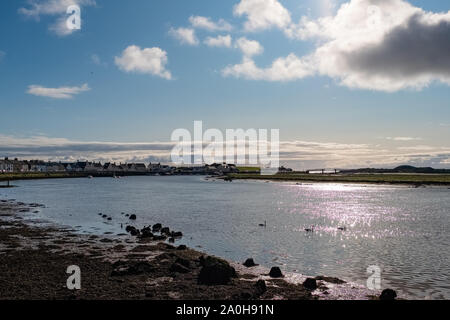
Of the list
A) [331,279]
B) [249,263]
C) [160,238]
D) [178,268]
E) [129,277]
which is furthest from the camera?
[160,238]

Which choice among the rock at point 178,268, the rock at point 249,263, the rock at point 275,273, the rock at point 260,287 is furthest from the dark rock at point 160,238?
the rock at point 260,287

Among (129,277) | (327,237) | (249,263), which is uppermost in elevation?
(129,277)

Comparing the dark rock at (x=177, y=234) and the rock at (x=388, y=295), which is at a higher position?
the rock at (x=388, y=295)

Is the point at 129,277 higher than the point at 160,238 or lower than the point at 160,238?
higher

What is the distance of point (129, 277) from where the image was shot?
2456 cm

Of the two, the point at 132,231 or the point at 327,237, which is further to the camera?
the point at 132,231

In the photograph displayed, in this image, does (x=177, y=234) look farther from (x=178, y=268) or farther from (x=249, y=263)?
(x=178, y=268)

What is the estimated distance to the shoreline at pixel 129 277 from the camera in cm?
2108

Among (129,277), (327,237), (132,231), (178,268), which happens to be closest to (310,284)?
(178,268)

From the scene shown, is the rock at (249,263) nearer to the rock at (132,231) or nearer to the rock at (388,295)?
the rock at (388,295)

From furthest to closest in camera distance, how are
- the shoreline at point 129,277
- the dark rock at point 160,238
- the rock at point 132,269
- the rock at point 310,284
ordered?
1. the dark rock at point 160,238
2. the rock at point 132,269
3. the rock at point 310,284
4. the shoreline at point 129,277
